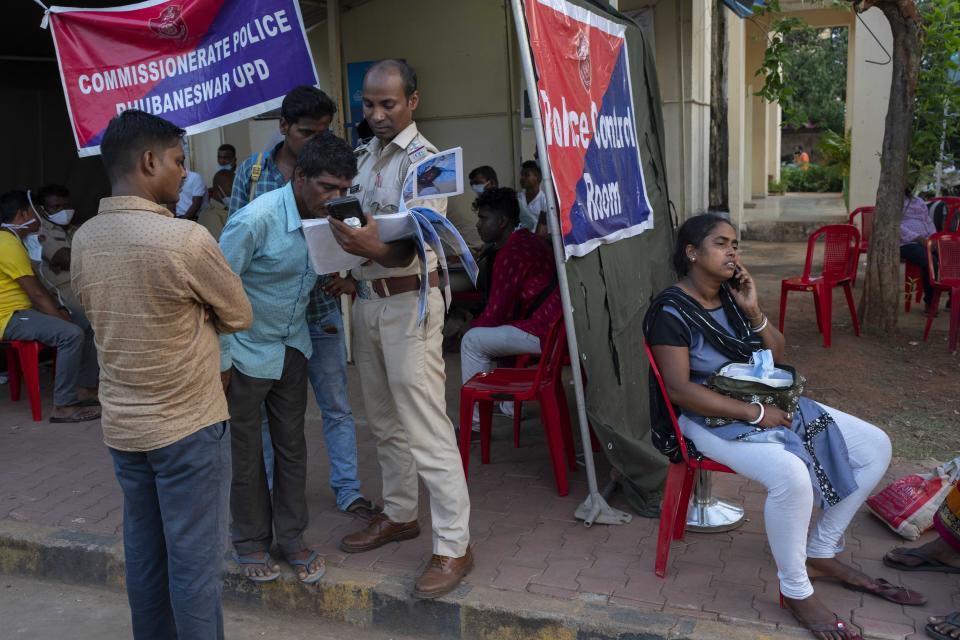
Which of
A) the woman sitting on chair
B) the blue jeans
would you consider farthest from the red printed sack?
the blue jeans

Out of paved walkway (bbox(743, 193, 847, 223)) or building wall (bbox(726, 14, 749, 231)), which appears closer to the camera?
building wall (bbox(726, 14, 749, 231))

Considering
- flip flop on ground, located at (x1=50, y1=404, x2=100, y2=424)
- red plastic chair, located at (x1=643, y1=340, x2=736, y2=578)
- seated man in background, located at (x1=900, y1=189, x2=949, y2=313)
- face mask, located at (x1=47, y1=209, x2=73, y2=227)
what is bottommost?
flip flop on ground, located at (x1=50, y1=404, x2=100, y2=424)

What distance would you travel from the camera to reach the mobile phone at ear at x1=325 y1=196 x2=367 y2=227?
307cm

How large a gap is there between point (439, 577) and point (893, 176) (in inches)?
212

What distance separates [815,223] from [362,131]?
11968mm

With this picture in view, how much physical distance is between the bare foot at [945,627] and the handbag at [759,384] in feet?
2.74

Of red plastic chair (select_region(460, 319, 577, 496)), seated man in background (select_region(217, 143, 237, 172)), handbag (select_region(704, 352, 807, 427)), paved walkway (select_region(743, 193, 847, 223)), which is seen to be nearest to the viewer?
handbag (select_region(704, 352, 807, 427))

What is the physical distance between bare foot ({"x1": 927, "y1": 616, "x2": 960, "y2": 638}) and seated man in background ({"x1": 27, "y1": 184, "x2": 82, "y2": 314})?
19.3 feet

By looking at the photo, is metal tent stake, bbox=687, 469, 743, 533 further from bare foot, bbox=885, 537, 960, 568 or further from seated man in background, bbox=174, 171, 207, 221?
seated man in background, bbox=174, 171, 207, 221

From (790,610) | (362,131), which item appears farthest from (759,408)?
(362,131)

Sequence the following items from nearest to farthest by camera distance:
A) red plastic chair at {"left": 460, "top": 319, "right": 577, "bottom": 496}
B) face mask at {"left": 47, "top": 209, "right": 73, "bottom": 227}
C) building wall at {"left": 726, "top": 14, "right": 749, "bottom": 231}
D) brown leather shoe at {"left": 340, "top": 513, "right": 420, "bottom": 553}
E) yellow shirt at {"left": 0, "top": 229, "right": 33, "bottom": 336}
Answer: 1. brown leather shoe at {"left": 340, "top": 513, "right": 420, "bottom": 553}
2. red plastic chair at {"left": 460, "top": 319, "right": 577, "bottom": 496}
3. yellow shirt at {"left": 0, "top": 229, "right": 33, "bottom": 336}
4. face mask at {"left": 47, "top": 209, "right": 73, "bottom": 227}
5. building wall at {"left": 726, "top": 14, "right": 749, "bottom": 231}

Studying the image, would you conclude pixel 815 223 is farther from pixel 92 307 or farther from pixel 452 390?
pixel 92 307

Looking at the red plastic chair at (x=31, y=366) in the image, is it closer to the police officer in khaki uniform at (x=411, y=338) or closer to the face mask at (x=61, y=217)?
the face mask at (x=61, y=217)

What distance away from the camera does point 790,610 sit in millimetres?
3236
